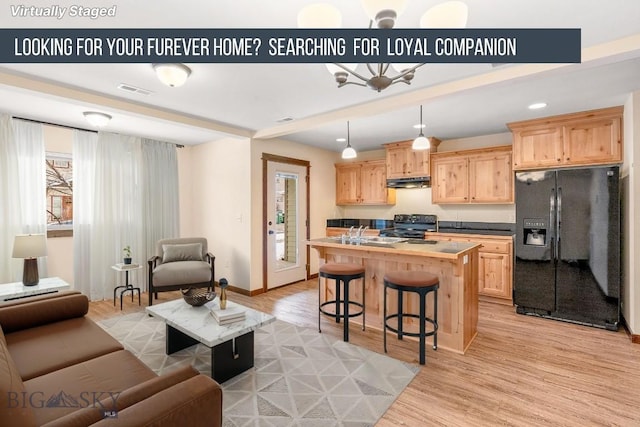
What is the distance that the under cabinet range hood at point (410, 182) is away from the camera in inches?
205

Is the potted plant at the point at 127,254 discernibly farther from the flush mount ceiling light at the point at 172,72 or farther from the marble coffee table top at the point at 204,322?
the flush mount ceiling light at the point at 172,72

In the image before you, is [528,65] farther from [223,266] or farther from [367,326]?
[223,266]

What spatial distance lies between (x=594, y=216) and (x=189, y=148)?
6.15m

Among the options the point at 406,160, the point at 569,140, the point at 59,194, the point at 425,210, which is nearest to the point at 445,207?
the point at 425,210

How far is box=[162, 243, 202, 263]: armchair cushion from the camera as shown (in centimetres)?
455

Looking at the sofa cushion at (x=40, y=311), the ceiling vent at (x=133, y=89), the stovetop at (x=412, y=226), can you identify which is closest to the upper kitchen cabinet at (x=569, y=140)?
the stovetop at (x=412, y=226)

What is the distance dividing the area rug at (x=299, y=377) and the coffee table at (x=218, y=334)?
107 millimetres

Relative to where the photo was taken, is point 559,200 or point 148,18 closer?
point 148,18

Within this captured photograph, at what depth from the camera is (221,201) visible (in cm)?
523

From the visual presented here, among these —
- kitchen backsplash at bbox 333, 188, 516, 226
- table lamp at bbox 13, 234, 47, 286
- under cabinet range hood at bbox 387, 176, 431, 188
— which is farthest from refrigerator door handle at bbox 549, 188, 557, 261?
table lamp at bbox 13, 234, 47, 286

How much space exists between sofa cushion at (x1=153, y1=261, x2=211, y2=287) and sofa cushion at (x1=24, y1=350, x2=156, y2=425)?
241cm

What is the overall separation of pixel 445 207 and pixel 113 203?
548 centimetres

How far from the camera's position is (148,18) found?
1916mm

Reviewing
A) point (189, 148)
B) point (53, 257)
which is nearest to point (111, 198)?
point (53, 257)
